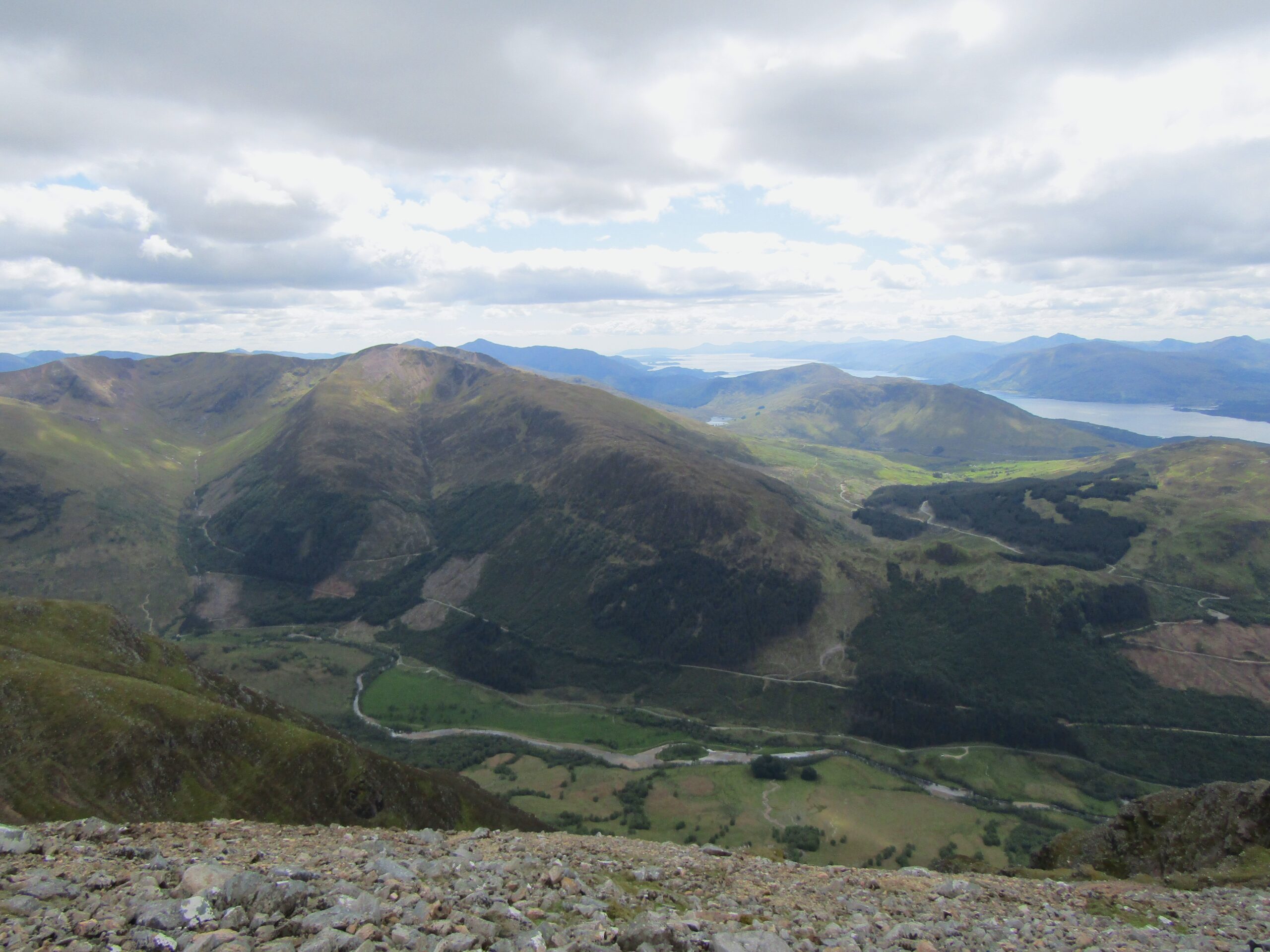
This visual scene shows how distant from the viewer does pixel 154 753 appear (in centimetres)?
5778

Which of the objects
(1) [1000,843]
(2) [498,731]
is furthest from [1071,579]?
Answer: (2) [498,731]

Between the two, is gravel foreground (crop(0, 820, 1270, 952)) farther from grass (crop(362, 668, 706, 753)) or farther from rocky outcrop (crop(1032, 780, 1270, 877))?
grass (crop(362, 668, 706, 753))

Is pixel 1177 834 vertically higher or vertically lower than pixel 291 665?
higher

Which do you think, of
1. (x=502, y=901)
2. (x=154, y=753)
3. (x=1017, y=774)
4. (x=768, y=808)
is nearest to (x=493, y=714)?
(x=768, y=808)

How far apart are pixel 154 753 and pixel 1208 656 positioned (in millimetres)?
191122

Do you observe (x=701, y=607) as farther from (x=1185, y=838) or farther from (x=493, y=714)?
(x=1185, y=838)

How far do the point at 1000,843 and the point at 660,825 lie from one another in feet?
173

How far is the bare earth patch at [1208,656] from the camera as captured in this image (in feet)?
432

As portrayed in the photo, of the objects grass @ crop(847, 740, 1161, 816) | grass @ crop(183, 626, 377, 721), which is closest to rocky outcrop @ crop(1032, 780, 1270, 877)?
grass @ crop(847, 740, 1161, 816)

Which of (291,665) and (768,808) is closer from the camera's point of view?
(768,808)

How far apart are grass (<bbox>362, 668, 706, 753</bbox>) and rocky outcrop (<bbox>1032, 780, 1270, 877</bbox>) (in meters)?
101

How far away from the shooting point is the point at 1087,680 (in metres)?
139

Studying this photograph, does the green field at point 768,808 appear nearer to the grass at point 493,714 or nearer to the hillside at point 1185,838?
the grass at point 493,714

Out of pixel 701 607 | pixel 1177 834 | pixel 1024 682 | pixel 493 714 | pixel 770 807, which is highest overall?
pixel 1177 834
